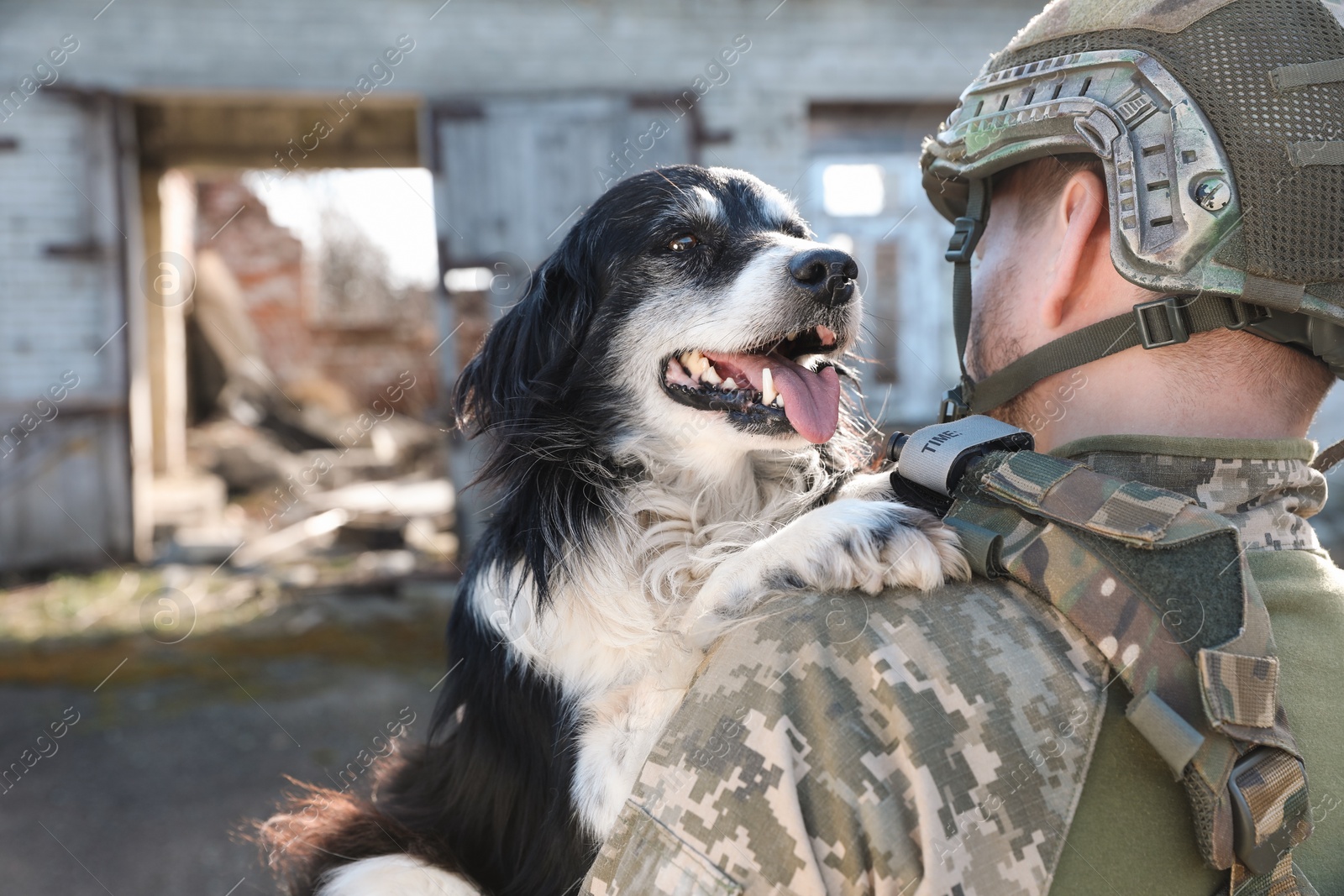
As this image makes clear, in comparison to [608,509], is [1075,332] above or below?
→ above

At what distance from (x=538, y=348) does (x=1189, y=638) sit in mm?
1790

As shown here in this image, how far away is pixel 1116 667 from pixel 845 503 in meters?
0.64

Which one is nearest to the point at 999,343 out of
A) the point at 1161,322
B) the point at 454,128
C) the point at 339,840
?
the point at 1161,322

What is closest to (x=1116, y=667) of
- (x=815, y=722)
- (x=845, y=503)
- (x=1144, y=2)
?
(x=815, y=722)

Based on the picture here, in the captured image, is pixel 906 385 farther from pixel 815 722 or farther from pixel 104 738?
pixel 815 722

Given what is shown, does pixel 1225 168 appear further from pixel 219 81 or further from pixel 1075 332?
pixel 219 81

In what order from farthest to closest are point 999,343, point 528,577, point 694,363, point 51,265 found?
point 51,265, point 694,363, point 528,577, point 999,343

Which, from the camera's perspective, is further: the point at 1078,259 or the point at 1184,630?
the point at 1078,259

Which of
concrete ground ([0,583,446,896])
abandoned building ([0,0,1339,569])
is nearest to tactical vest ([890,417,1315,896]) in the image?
concrete ground ([0,583,446,896])

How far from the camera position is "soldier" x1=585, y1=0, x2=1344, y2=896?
1.13m

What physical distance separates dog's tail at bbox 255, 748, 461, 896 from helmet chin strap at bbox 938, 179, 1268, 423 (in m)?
1.47

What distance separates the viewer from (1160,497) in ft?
4.02

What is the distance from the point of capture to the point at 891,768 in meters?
1.16

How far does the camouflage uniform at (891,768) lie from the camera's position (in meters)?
1.13
